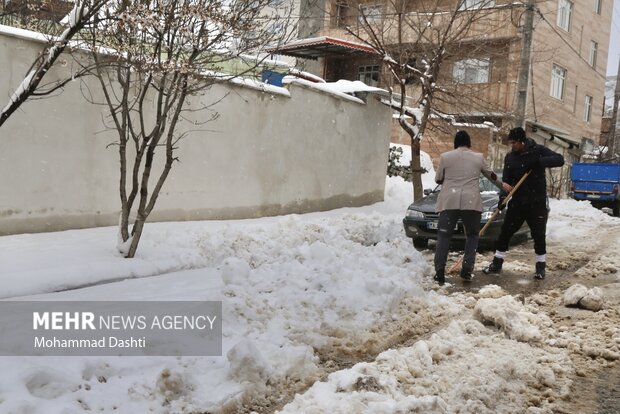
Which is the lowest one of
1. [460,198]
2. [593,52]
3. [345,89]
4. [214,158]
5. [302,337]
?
[302,337]

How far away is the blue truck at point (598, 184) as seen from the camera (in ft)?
67.8

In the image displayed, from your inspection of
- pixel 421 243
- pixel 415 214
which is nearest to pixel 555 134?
pixel 421 243

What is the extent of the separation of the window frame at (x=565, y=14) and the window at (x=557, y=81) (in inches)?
75.3

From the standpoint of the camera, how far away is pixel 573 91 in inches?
1134

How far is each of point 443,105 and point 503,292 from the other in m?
12.0

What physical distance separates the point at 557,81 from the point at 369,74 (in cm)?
934

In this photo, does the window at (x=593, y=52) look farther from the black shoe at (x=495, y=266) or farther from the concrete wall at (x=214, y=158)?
the black shoe at (x=495, y=266)

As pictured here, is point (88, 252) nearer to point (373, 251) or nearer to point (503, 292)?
point (373, 251)

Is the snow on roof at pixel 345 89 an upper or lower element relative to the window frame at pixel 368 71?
lower

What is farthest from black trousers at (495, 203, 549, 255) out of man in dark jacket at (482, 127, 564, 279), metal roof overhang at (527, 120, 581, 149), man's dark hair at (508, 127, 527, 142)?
metal roof overhang at (527, 120, 581, 149)

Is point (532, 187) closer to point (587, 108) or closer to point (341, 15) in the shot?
point (341, 15)

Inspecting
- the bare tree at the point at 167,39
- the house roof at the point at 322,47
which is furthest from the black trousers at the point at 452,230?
the house roof at the point at 322,47

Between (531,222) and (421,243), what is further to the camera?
(421,243)

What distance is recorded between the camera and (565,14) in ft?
88.5
